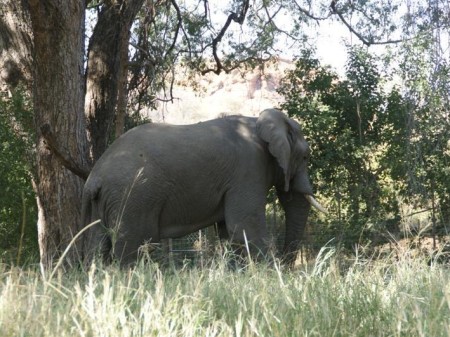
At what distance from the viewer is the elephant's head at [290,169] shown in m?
9.34

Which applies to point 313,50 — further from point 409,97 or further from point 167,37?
point 167,37

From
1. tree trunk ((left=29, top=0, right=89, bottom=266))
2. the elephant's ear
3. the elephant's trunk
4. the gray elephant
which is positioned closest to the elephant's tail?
the gray elephant

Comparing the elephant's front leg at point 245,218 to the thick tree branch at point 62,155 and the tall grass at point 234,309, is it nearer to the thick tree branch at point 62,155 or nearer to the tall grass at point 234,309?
the thick tree branch at point 62,155

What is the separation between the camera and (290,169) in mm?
9727

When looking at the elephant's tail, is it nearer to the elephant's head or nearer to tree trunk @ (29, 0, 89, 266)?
tree trunk @ (29, 0, 89, 266)

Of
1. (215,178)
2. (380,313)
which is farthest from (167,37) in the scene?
(380,313)

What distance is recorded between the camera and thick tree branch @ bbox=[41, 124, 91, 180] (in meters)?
8.74

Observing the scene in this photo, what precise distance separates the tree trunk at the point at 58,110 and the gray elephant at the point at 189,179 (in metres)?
0.62

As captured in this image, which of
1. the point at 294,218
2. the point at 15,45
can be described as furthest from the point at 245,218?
the point at 15,45

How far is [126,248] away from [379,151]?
5701mm

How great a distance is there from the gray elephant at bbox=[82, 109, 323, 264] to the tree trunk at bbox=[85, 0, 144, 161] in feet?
7.83

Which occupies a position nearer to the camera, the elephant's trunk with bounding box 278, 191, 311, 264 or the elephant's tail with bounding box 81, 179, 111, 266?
the elephant's tail with bounding box 81, 179, 111, 266

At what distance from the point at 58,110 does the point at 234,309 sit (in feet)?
18.8

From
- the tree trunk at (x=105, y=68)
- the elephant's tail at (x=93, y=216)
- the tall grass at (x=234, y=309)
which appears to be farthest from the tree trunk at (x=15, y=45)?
the tall grass at (x=234, y=309)
